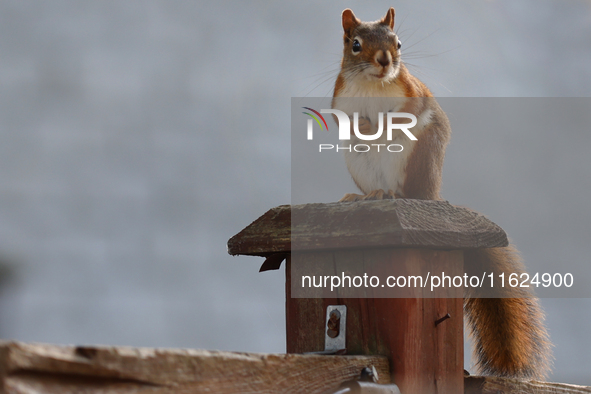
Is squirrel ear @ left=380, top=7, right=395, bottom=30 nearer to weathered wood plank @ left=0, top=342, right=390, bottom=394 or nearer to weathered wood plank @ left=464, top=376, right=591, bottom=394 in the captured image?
weathered wood plank @ left=464, top=376, right=591, bottom=394

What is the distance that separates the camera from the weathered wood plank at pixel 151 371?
1.48ft

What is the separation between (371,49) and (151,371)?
4.69 ft

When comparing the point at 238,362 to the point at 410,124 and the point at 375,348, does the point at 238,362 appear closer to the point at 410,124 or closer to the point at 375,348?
the point at 375,348

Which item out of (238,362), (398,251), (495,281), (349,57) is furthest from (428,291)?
(349,57)

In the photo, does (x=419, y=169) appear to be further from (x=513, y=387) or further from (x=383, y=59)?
(x=513, y=387)

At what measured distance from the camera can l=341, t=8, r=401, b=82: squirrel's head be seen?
5.65 feet

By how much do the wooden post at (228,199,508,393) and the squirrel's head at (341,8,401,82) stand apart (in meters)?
0.71

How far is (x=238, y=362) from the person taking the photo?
0.67m

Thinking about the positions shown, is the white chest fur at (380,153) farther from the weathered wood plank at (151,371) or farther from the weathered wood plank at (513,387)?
the weathered wood plank at (151,371)

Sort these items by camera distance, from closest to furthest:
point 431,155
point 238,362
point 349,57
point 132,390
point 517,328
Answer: point 132,390
point 238,362
point 517,328
point 431,155
point 349,57

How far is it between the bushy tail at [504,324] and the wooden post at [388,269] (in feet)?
0.83

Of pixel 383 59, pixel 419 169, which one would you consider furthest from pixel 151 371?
pixel 383 59

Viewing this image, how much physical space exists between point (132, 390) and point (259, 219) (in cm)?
67

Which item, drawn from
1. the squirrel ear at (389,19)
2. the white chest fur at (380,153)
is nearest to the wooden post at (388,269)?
the white chest fur at (380,153)
